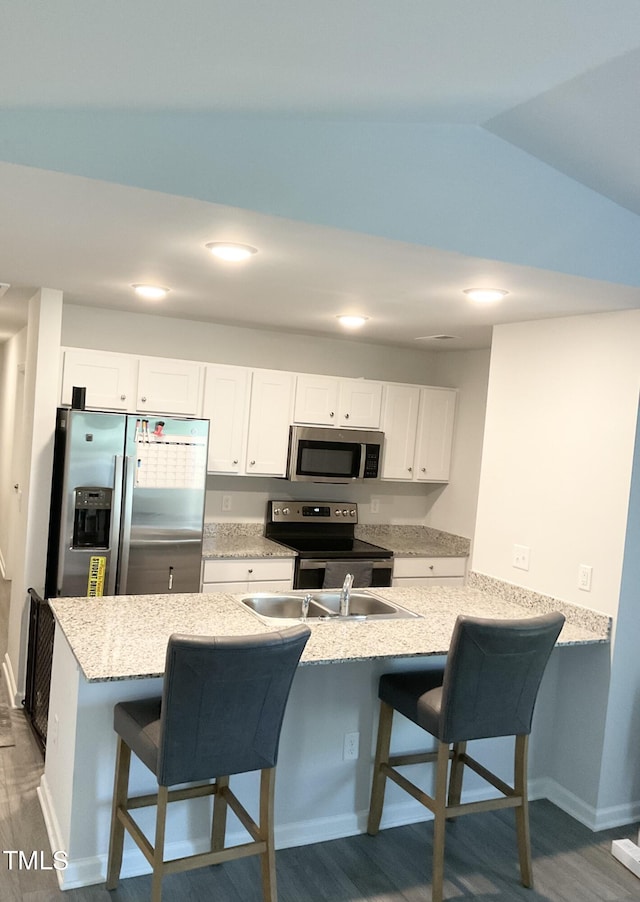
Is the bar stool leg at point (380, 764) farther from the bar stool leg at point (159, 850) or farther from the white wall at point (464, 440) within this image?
the white wall at point (464, 440)

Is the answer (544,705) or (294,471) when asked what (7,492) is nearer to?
(294,471)

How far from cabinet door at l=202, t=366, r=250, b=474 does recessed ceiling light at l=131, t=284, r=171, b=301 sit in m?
0.79

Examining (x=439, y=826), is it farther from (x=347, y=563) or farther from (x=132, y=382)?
(x=132, y=382)

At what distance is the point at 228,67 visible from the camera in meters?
1.82

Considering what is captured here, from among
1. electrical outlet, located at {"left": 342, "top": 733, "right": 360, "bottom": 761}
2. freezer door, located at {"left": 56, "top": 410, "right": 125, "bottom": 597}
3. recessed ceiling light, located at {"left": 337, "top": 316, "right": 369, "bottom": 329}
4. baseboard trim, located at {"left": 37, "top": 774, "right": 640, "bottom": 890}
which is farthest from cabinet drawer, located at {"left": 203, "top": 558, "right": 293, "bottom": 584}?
electrical outlet, located at {"left": 342, "top": 733, "right": 360, "bottom": 761}

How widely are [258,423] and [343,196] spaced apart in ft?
8.75

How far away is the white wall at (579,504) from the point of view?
3365 millimetres

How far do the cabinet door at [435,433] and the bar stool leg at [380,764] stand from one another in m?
2.72

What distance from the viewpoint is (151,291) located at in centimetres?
386

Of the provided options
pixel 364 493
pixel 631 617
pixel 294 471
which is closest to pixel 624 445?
pixel 631 617

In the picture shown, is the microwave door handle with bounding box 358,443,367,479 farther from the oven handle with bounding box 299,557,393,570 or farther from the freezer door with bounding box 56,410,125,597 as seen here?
the freezer door with bounding box 56,410,125,597

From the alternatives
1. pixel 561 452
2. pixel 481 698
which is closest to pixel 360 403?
pixel 561 452

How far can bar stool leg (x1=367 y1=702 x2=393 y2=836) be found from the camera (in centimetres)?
306

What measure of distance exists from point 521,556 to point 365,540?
6.35ft
